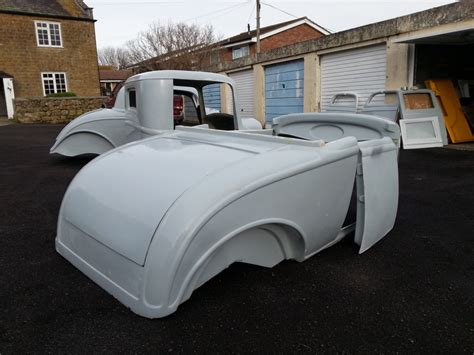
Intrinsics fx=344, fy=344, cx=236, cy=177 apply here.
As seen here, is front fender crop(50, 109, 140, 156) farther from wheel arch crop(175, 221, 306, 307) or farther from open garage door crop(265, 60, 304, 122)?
open garage door crop(265, 60, 304, 122)

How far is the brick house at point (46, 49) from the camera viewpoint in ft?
72.5

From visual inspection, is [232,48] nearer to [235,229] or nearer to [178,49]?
[178,49]

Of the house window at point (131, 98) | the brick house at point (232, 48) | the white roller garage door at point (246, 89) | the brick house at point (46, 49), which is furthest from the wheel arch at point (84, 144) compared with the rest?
the brick house at point (46, 49)

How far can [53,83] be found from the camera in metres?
23.8

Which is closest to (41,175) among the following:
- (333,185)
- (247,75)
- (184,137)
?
(184,137)

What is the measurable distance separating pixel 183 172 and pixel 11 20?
86.4 feet

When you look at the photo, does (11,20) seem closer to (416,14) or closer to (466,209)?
(416,14)

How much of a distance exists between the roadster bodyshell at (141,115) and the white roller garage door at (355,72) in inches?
171

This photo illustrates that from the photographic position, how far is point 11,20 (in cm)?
2197

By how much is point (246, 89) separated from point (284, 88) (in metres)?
2.73

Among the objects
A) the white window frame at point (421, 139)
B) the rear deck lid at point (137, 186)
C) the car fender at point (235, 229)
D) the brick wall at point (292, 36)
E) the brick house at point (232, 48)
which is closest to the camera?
the car fender at point (235, 229)

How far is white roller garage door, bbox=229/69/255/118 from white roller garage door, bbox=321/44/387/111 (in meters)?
4.06

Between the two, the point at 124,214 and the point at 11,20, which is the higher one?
the point at 11,20

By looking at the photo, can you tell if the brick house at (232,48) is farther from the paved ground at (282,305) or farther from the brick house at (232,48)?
the paved ground at (282,305)
